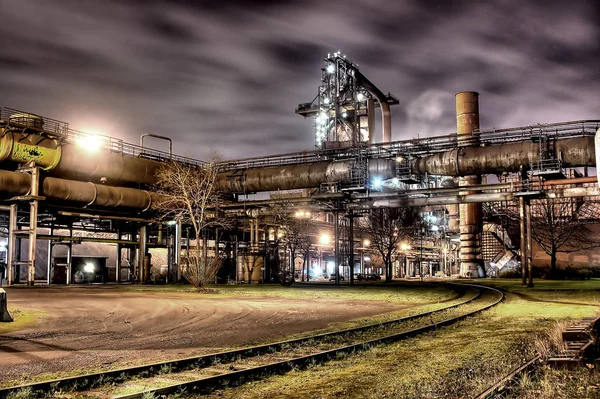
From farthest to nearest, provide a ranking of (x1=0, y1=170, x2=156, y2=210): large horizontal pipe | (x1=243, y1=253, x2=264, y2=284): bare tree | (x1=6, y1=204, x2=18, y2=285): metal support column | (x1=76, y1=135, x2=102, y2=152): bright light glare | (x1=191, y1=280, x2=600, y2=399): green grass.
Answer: (x1=243, y1=253, x2=264, y2=284): bare tree → (x1=76, y1=135, x2=102, y2=152): bright light glare → (x1=6, y1=204, x2=18, y2=285): metal support column → (x1=0, y1=170, x2=156, y2=210): large horizontal pipe → (x1=191, y1=280, x2=600, y2=399): green grass

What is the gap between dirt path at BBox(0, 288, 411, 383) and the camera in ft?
28.5

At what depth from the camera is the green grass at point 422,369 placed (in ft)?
21.3

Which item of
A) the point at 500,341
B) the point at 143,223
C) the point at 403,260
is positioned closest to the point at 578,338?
the point at 500,341

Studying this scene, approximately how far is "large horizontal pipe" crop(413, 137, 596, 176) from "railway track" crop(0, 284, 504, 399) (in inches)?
680

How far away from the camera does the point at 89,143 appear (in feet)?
99.5

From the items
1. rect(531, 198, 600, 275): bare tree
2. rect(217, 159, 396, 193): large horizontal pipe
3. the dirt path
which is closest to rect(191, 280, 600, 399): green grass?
the dirt path

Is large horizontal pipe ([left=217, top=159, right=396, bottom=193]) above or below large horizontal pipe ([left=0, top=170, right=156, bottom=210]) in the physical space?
above

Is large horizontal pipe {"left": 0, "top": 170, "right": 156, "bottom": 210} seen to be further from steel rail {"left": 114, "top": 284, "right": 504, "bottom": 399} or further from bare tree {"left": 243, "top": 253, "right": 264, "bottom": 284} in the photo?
Answer: steel rail {"left": 114, "top": 284, "right": 504, "bottom": 399}

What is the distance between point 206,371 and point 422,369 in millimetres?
3183

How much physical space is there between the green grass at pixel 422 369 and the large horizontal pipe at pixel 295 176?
17.1m

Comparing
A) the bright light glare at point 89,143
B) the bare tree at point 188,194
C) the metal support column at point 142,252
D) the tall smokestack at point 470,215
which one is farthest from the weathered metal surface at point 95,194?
the tall smokestack at point 470,215

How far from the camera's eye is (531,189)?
2600cm

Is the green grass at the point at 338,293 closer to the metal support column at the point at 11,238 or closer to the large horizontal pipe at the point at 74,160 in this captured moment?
the metal support column at the point at 11,238

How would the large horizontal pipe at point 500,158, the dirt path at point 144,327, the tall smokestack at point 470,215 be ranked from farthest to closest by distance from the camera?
the tall smokestack at point 470,215 → the large horizontal pipe at point 500,158 → the dirt path at point 144,327
